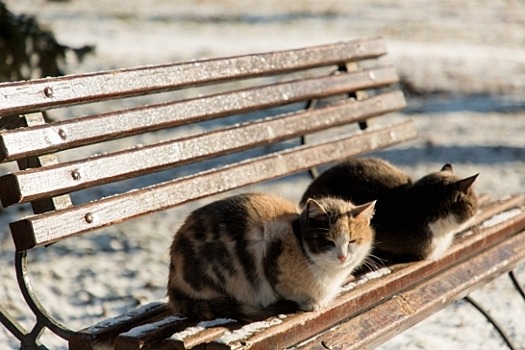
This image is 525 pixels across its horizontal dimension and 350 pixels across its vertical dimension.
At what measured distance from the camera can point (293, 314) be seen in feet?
12.0

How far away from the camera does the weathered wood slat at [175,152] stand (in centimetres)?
363

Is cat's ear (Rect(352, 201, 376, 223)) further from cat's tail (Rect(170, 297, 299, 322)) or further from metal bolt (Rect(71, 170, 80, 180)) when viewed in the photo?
metal bolt (Rect(71, 170, 80, 180))

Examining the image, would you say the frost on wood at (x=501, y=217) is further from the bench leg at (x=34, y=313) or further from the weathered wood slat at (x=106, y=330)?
the bench leg at (x=34, y=313)

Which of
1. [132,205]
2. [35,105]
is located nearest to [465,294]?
[132,205]

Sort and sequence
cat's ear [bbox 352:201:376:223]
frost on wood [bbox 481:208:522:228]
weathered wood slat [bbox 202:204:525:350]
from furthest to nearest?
frost on wood [bbox 481:208:522:228] < cat's ear [bbox 352:201:376:223] < weathered wood slat [bbox 202:204:525:350]

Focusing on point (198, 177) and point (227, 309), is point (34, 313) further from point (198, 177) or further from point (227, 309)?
point (198, 177)

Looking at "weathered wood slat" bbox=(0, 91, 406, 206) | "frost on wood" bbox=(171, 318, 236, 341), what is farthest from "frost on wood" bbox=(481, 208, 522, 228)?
"frost on wood" bbox=(171, 318, 236, 341)

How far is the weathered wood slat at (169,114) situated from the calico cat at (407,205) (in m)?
0.56

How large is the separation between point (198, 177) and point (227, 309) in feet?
2.97

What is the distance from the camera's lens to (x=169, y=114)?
14.3 feet

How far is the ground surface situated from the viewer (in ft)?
20.5

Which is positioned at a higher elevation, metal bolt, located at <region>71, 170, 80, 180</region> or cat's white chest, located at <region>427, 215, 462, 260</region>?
metal bolt, located at <region>71, 170, 80, 180</region>

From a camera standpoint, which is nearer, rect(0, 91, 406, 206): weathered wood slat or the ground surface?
rect(0, 91, 406, 206): weathered wood slat

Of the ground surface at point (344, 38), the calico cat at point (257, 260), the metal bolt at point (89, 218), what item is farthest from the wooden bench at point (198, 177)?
the ground surface at point (344, 38)
